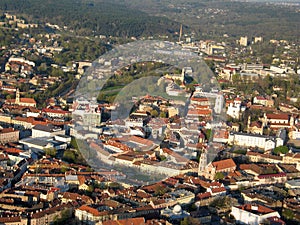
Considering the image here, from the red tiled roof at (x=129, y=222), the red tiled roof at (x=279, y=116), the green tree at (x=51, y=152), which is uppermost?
the red tiled roof at (x=279, y=116)

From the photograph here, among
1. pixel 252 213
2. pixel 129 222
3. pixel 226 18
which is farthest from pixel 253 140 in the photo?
pixel 226 18

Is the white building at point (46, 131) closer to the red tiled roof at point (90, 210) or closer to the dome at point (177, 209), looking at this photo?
the red tiled roof at point (90, 210)

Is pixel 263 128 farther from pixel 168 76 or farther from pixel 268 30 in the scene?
pixel 268 30

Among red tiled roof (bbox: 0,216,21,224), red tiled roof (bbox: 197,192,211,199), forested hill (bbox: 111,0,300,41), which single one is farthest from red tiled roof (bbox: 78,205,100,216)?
forested hill (bbox: 111,0,300,41)

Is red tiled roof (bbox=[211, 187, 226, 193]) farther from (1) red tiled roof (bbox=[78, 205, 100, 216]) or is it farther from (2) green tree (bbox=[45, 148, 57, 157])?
(2) green tree (bbox=[45, 148, 57, 157])

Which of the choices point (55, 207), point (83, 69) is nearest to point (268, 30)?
point (83, 69)

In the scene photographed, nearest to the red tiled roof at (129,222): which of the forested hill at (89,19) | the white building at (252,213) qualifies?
the white building at (252,213)
